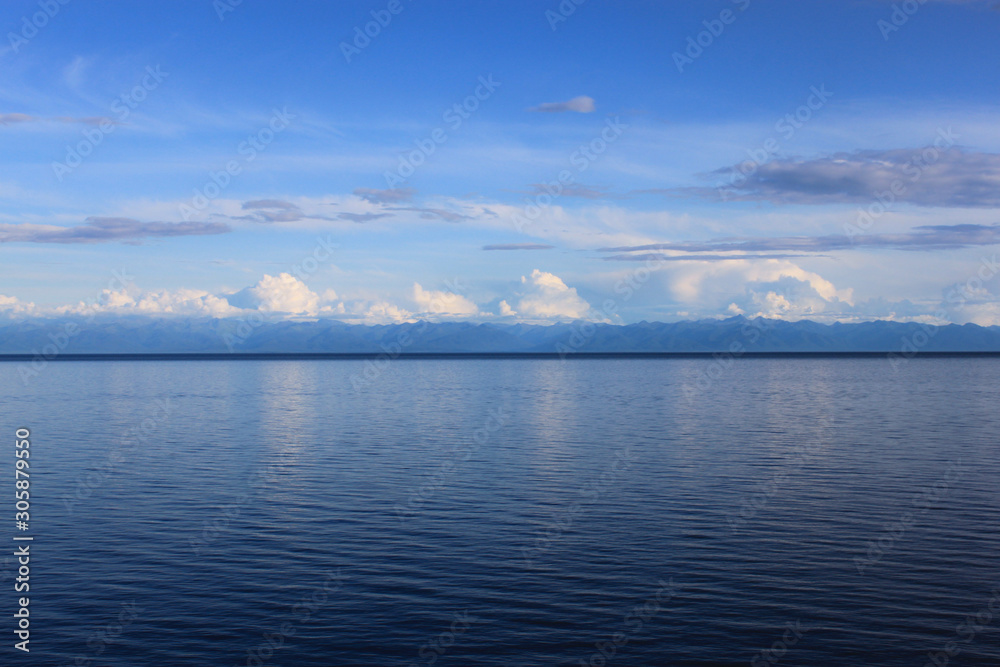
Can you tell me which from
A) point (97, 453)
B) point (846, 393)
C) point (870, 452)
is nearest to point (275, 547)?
point (97, 453)

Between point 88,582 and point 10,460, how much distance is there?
4014 centimetres

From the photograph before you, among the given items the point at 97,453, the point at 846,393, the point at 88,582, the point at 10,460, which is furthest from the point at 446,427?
the point at 846,393

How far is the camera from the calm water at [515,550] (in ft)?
79.5

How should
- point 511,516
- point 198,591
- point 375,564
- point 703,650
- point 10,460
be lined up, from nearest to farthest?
point 703,650
point 198,591
point 375,564
point 511,516
point 10,460

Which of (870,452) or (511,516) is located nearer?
(511,516)

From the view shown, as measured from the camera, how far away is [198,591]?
28.8 metres

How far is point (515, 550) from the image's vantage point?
34.1 metres

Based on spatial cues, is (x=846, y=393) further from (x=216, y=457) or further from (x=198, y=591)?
(x=198, y=591)

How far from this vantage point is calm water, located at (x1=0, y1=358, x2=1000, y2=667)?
954 inches

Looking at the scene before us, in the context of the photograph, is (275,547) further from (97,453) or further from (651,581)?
(97,453)

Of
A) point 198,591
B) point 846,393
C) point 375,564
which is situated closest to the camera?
point 198,591

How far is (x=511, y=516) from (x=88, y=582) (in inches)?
796

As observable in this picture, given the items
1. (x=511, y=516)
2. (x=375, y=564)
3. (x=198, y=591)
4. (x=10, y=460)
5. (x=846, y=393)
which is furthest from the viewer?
(x=846, y=393)

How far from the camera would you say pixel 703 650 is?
930 inches
